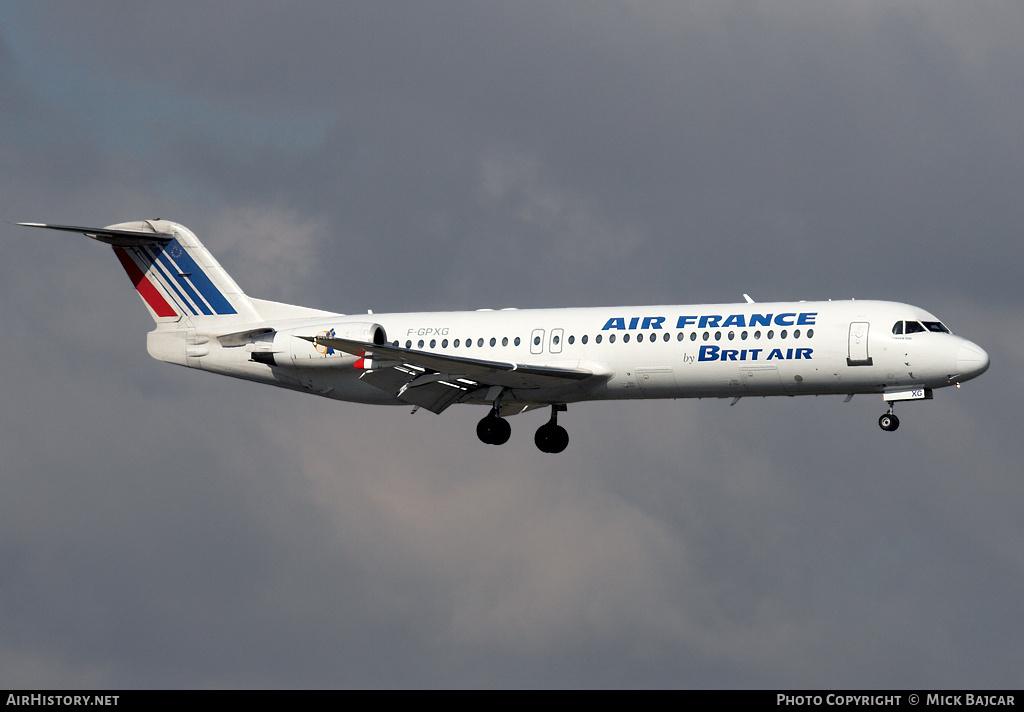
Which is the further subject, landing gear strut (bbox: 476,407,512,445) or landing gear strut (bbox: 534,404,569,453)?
landing gear strut (bbox: 534,404,569,453)

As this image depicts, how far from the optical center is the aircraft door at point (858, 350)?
1713 inches

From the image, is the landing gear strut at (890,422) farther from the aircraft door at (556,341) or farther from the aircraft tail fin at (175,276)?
the aircraft tail fin at (175,276)

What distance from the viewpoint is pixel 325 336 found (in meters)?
48.0

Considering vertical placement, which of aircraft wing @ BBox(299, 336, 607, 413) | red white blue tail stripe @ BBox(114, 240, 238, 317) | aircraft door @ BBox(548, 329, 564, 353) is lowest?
aircraft wing @ BBox(299, 336, 607, 413)

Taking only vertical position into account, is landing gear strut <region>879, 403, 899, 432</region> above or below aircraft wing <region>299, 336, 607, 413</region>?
below

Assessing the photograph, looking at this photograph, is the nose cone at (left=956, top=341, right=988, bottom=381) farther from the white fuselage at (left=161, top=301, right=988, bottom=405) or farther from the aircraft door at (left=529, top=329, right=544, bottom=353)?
the aircraft door at (left=529, top=329, right=544, bottom=353)

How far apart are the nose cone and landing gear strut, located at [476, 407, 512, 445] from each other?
12.9 meters

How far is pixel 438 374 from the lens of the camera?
Result: 46750 mm

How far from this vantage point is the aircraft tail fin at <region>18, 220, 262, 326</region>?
51125mm

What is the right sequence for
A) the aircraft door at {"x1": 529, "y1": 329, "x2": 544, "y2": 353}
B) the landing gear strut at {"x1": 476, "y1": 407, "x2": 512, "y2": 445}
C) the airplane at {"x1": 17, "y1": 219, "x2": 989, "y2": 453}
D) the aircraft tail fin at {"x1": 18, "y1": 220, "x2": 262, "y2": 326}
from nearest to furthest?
the airplane at {"x1": 17, "y1": 219, "x2": 989, "y2": 453}
the aircraft door at {"x1": 529, "y1": 329, "x2": 544, "y2": 353}
the landing gear strut at {"x1": 476, "y1": 407, "x2": 512, "y2": 445}
the aircraft tail fin at {"x1": 18, "y1": 220, "x2": 262, "y2": 326}

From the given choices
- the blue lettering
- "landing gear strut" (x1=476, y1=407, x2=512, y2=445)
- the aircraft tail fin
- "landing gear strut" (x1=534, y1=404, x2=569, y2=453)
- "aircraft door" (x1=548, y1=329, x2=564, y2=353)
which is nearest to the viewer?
the blue lettering

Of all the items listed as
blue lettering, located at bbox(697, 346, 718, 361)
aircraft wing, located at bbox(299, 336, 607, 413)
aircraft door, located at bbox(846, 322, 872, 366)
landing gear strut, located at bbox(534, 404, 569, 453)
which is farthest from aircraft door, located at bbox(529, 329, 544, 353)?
aircraft door, located at bbox(846, 322, 872, 366)

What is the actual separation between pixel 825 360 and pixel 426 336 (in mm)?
11854
